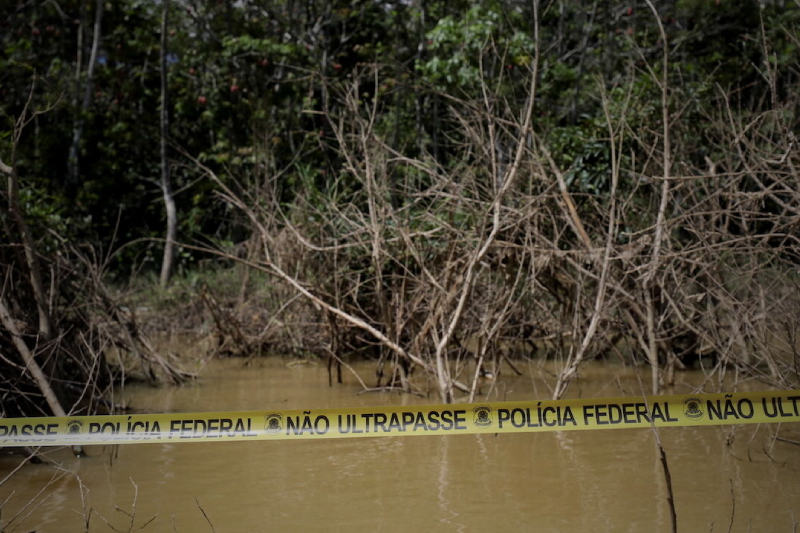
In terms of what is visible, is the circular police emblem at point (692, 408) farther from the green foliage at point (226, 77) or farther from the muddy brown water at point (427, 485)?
the green foliage at point (226, 77)

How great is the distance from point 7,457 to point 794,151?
17.0ft

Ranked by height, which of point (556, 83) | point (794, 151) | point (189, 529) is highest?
point (556, 83)

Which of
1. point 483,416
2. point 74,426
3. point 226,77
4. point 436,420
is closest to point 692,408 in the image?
point 483,416

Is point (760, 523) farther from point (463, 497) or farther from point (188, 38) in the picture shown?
point (188, 38)

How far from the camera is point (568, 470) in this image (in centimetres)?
498

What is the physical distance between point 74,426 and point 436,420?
1.79 metres

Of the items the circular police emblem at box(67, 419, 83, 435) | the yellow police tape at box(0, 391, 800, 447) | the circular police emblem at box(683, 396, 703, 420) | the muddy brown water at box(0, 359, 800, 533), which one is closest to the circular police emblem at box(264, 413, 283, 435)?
the yellow police tape at box(0, 391, 800, 447)

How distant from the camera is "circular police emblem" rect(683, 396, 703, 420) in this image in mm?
3880

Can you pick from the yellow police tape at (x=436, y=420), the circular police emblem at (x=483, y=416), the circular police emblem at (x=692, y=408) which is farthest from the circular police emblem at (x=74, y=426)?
the circular police emblem at (x=692, y=408)

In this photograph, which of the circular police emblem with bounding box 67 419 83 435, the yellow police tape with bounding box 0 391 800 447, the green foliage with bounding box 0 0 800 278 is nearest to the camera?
the yellow police tape with bounding box 0 391 800 447

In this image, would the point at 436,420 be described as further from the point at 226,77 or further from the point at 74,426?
the point at 226,77

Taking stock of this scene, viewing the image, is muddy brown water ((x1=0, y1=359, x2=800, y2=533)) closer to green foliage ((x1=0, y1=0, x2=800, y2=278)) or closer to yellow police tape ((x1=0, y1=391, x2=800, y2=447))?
yellow police tape ((x1=0, y1=391, x2=800, y2=447))

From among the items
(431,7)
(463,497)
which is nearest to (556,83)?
(431,7)

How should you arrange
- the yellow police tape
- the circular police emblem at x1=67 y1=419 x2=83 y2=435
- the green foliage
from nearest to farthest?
the yellow police tape → the circular police emblem at x1=67 y1=419 x2=83 y2=435 → the green foliage
